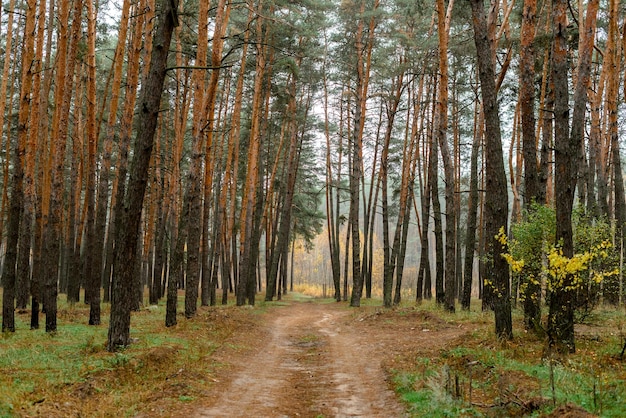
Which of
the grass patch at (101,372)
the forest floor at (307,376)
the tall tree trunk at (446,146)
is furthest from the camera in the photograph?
the tall tree trunk at (446,146)

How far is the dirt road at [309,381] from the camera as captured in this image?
6.39m

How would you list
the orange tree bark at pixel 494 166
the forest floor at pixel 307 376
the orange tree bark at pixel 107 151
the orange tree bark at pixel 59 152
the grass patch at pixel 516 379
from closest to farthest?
the grass patch at pixel 516 379, the forest floor at pixel 307 376, the orange tree bark at pixel 494 166, the orange tree bark at pixel 59 152, the orange tree bark at pixel 107 151

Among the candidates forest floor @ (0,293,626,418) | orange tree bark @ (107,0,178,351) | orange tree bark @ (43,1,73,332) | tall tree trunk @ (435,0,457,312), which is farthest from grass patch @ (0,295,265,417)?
tall tree trunk @ (435,0,457,312)

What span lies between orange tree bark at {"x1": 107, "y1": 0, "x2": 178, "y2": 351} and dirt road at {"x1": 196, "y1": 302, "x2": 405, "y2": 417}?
245cm

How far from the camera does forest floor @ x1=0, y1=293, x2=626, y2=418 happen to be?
5785 mm

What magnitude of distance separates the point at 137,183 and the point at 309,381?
4901mm

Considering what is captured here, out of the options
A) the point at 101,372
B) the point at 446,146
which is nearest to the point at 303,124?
the point at 446,146

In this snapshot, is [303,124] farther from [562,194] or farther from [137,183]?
[562,194]

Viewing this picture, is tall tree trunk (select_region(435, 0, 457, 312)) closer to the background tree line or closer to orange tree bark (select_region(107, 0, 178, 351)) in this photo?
the background tree line

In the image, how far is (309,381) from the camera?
27.1 ft

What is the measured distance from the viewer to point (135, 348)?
29.9ft

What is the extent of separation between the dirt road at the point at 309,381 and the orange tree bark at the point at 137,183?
2451 millimetres

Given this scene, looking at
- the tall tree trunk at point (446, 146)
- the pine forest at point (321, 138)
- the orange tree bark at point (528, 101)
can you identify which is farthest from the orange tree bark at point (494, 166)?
the tall tree trunk at point (446, 146)

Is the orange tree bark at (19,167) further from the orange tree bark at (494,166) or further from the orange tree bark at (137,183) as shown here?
the orange tree bark at (494,166)
